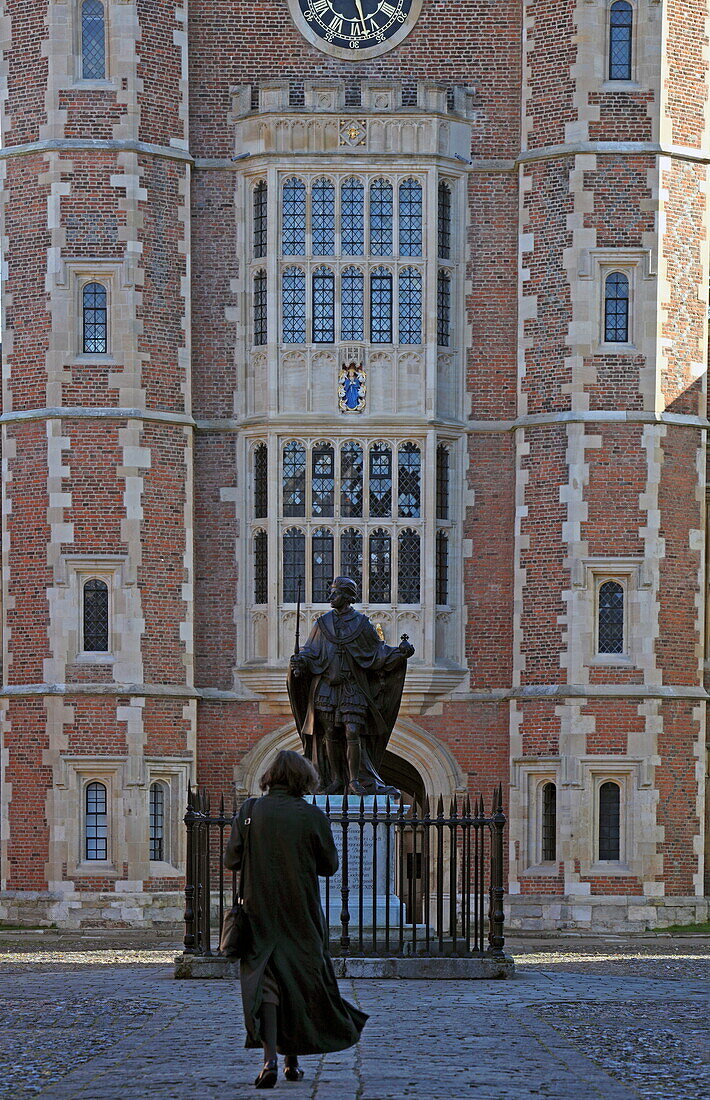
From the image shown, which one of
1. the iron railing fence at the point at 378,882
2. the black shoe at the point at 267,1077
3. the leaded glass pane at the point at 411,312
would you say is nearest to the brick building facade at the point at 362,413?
the leaded glass pane at the point at 411,312

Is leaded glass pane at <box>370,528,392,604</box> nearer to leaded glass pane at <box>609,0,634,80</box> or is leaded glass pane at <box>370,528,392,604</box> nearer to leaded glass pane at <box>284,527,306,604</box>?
leaded glass pane at <box>284,527,306,604</box>

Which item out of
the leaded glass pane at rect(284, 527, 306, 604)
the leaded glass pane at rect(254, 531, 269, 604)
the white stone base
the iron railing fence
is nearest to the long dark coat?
the iron railing fence

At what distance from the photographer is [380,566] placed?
97.1ft

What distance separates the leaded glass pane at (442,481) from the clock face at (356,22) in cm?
590

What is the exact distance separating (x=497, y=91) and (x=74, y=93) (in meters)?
5.99

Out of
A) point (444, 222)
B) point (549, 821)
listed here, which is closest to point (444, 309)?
point (444, 222)

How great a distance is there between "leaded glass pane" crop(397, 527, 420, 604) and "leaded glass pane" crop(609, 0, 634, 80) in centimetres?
698

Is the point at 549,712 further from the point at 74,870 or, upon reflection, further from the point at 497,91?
the point at 497,91

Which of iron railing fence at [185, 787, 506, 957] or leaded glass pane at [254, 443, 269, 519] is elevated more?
leaded glass pane at [254, 443, 269, 519]

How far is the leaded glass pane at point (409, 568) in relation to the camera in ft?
97.0

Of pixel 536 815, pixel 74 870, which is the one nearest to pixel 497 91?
pixel 536 815

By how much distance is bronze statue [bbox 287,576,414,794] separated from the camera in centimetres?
1756

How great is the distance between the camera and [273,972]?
10555 mm

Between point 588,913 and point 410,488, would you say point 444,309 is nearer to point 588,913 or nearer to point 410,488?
point 410,488
